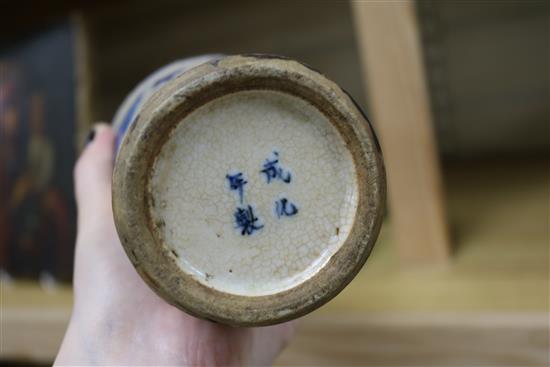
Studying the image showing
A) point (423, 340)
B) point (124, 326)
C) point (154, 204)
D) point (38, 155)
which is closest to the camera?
point (154, 204)

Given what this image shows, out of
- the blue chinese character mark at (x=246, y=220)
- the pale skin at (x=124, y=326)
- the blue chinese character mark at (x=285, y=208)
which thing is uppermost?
the blue chinese character mark at (x=285, y=208)

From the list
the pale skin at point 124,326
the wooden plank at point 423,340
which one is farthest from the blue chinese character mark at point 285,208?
the wooden plank at point 423,340

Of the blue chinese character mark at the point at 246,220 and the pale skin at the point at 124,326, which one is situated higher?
the blue chinese character mark at the point at 246,220

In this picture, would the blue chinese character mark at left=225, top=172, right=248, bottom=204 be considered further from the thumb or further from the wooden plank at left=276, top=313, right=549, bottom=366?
the wooden plank at left=276, top=313, right=549, bottom=366

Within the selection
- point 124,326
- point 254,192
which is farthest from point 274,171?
point 124,326

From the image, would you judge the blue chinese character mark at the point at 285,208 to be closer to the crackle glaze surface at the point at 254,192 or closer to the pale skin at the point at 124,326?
the crackle glaze surface at the point at 254,192

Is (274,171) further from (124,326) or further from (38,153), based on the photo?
(38,153)
